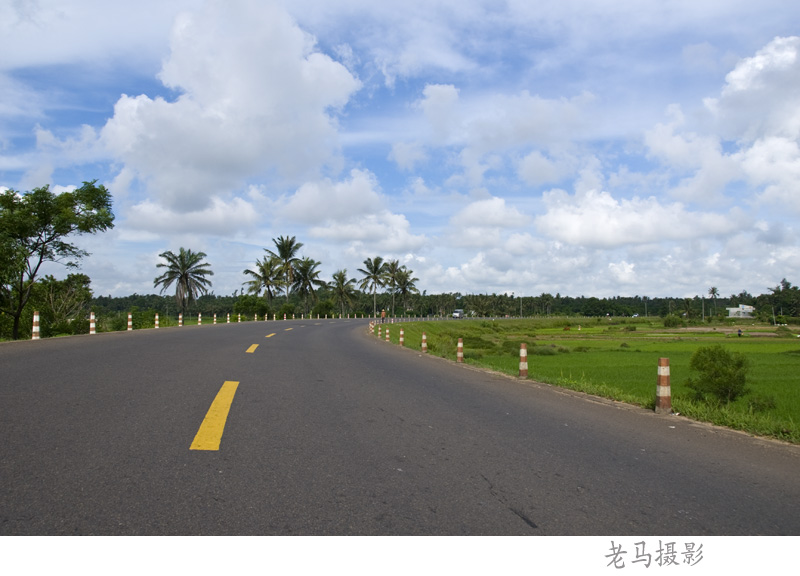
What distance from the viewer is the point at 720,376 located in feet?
42.8

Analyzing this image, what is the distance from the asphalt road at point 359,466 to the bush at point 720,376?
23.1 feet

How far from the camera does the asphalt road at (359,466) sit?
10.2ft

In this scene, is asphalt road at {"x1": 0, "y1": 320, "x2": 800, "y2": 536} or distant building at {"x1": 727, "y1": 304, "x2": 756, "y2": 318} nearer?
asphalt road at {"x1": 0, "y1": 320, "x2": 800, "y2": 536}

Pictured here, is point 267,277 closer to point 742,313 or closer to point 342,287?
point 342,287

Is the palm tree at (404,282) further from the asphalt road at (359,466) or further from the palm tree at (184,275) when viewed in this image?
the asphalt road at (359,466)

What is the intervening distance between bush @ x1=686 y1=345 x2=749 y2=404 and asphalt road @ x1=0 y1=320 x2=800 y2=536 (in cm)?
Answer: 703

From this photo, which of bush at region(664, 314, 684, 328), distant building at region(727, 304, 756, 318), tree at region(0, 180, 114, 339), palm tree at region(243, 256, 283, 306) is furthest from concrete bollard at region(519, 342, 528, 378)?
distant building at region(727, 304, 756, 318)

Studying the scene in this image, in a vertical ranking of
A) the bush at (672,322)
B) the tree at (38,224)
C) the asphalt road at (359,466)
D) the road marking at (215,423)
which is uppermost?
the tree at (38,224)

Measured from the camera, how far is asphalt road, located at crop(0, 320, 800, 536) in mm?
3096

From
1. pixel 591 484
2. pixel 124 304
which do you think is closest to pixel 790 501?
pixel 591 484

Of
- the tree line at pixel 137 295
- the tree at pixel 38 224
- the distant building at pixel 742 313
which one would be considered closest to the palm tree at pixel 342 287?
the tree line at pixel 137 295

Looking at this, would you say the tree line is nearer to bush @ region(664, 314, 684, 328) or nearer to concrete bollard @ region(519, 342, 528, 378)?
bush @ region(664, 314, 684, 328)

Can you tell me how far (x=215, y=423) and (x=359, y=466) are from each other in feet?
6.33

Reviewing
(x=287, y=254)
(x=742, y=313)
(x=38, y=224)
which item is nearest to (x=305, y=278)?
(x=287, y=254)
